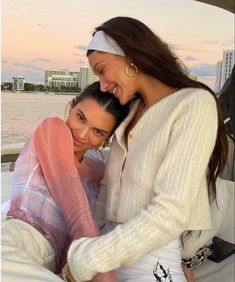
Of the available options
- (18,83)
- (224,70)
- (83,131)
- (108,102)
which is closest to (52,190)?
(83,131)

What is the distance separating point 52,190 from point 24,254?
24 centimetres

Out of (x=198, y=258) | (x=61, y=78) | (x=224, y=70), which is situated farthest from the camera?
(x=224, y=70)

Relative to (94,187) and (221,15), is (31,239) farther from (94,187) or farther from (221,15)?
(221,15)

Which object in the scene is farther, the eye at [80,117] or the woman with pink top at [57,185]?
the eye at [80,117]

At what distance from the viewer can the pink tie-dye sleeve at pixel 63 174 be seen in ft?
3.87

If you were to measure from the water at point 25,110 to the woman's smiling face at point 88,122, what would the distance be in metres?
0.38

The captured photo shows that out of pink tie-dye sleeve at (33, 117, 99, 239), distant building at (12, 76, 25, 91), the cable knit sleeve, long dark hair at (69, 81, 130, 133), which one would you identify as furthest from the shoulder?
distant building at (12, 76, 25, 91)

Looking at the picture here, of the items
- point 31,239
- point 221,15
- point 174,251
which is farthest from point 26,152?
point 221,15

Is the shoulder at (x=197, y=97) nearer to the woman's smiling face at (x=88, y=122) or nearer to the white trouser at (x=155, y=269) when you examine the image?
the woman's smiling face at (x=88, y=122)

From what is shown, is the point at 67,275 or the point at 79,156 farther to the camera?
the point at 79,156

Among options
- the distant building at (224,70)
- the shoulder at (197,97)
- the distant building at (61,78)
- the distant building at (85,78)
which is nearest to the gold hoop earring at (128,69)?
the shoulder at (197,97)

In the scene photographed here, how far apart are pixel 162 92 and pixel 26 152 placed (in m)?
0.45

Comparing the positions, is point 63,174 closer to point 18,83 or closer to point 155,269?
point 155,269

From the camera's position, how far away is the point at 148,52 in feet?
3.90
